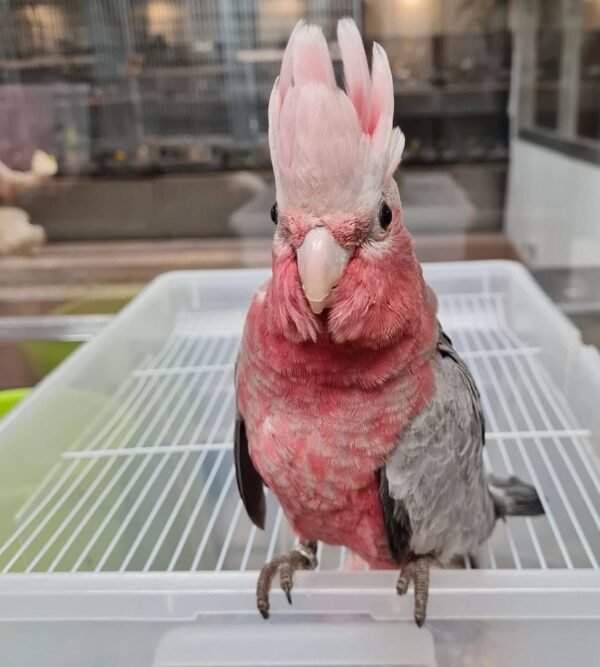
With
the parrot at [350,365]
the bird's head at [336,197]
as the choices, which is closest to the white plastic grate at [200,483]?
the parrot at [350,365]

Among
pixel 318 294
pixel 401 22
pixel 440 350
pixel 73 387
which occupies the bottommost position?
pixel 73 387

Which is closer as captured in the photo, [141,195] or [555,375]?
[555,375]

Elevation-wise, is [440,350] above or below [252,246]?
above

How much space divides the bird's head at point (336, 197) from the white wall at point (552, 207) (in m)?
1.21

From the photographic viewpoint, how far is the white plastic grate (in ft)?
2.64

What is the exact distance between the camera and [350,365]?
60cm

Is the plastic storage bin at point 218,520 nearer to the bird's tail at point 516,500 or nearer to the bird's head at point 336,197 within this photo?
the bird's tail at point 516,500

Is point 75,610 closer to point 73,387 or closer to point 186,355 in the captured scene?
point 73,387

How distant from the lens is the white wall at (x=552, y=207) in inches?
65.2

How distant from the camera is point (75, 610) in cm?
60

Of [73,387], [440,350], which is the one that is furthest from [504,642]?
[73,387]

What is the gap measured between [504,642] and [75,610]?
41cm

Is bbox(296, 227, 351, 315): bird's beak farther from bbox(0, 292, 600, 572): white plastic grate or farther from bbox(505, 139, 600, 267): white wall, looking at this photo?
bbox(505, 139, 600, 267): white wall

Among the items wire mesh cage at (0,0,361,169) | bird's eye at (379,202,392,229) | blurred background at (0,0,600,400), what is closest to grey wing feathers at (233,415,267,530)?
bird's eye at (379,202,392,229)
